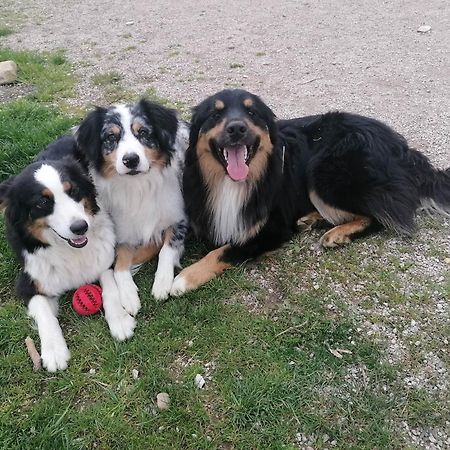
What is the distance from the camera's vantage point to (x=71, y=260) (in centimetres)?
347

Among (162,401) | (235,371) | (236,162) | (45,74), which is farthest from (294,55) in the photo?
(162,401)

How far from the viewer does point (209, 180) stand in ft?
12.5

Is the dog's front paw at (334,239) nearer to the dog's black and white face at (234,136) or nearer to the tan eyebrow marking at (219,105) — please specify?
the dog's black and white face at (234,136)

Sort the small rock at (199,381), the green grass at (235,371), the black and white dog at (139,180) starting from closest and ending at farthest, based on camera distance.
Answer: the green grass at (235,371) < the small rock at (199,381) < the black and white dog at (139,180)

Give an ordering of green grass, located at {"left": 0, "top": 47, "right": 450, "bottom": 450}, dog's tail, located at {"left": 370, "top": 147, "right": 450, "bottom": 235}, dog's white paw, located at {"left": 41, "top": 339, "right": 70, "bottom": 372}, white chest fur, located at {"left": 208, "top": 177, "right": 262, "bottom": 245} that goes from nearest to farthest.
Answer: green grass, located at {"left": 0, "top": 47, "right": 450, "bottom": 450}
dog's white paw, located at {"left": 41, "top": 339, "right": 70, "bottom": 372}
white chest fur, located at {"left": 208, "top": 177, "right": 262, "bottom": 245}
dog's tail, located at {"left": 370, "top": 147, "right": 450, "bottom": 235}

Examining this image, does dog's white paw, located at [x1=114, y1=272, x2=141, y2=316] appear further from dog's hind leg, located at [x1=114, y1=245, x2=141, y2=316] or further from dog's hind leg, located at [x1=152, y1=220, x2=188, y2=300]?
dog's hind leg, located at [x1=152, y1=220, x2=188, y2=300]

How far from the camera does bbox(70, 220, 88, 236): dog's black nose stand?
3125 millimetres

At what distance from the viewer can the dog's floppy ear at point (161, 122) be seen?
357 centimetres

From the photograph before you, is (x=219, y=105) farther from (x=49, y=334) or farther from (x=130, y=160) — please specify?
(x=49, y=334)

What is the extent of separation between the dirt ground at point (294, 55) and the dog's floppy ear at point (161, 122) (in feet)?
5.51

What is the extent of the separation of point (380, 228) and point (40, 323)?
8.96 feet

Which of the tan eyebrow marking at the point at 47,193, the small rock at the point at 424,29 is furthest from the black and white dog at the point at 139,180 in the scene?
the small rock at the point at 424,29

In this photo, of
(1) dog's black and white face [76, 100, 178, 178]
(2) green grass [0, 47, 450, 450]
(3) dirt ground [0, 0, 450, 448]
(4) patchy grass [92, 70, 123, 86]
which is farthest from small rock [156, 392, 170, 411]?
(4) patchy grass [92, 70, 123, 86]

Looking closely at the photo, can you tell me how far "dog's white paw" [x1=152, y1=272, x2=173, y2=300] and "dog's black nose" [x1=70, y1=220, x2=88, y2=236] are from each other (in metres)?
0.70
